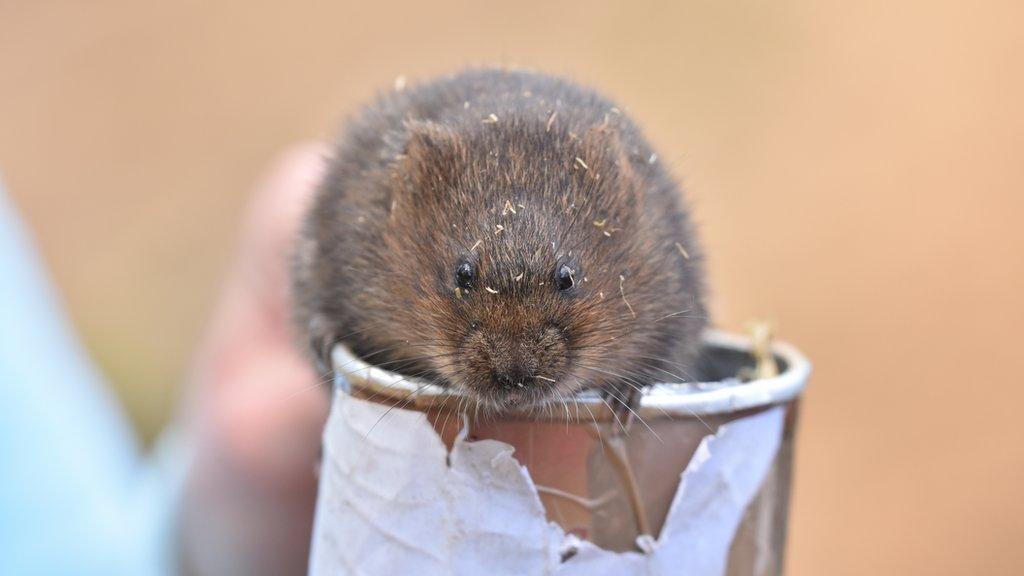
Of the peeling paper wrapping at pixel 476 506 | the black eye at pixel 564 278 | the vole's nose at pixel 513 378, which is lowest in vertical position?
the peeling paper wrapping at pixel 476 506

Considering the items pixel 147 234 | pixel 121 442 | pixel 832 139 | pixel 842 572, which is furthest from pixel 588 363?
pixel 147 234

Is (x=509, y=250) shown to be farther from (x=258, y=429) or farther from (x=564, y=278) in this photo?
(x=258, y=429)

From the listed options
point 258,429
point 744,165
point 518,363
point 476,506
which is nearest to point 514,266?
point 518,363

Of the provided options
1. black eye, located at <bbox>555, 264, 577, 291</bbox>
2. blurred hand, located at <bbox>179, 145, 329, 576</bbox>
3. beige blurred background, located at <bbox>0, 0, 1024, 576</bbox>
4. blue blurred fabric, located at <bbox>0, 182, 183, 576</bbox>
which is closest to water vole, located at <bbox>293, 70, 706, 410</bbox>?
black eye, located at <bbox>555, 264, 577, 291</bbox>

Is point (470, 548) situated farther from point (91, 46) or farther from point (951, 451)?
point (91, 46)

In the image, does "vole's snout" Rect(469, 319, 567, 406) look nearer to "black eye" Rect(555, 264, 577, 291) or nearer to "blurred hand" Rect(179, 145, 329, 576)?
"black eye" Rect(555, 264, 577, 291)

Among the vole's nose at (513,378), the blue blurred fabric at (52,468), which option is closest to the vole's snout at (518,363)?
the vole's nose at (513,378)

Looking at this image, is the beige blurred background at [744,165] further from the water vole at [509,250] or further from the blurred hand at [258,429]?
the water vole at [509,250]
